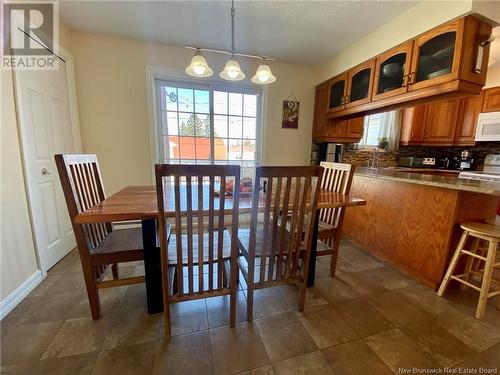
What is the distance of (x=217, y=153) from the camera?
9.98ft

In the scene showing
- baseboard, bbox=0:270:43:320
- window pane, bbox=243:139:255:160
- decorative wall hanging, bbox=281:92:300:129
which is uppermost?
decorative wall hanging, bbox=281:92:300:129

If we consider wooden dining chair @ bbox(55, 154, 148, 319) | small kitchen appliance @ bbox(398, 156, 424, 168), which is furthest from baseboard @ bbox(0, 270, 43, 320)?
small kitchen appliance @ bbox(398, 156, 424, 168)

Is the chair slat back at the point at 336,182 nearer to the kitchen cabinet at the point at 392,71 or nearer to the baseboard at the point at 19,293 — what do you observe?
the kitchen cabinet at the point at 392,71

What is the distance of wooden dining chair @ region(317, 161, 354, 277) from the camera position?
5.80 feet

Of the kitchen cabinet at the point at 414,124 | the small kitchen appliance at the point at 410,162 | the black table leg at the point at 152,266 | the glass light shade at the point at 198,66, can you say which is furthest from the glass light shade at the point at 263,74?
the small kitchen appliance at the point at 410,162

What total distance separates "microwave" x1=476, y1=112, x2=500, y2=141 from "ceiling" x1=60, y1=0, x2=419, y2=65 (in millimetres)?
2410

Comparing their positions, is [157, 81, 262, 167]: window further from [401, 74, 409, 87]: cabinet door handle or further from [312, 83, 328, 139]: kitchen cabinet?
[401, 74, 409, 87]: cabinet door handle

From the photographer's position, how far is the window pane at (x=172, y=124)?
111 inches

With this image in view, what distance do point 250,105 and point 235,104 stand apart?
228 mm

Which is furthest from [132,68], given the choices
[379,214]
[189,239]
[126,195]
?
[379,214]

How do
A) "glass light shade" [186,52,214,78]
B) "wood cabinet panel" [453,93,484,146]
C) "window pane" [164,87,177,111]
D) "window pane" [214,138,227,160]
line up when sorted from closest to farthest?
"glass light shade" [186,52,214,78], "window pane" [164,87,177,111], "window pane" [214,138,227,160], "wood cabinet panel" [453,93,484,146]

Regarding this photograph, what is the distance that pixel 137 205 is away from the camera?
131 centimetres

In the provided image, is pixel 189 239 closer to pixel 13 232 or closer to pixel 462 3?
pixel 13 232

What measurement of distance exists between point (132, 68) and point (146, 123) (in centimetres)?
64
